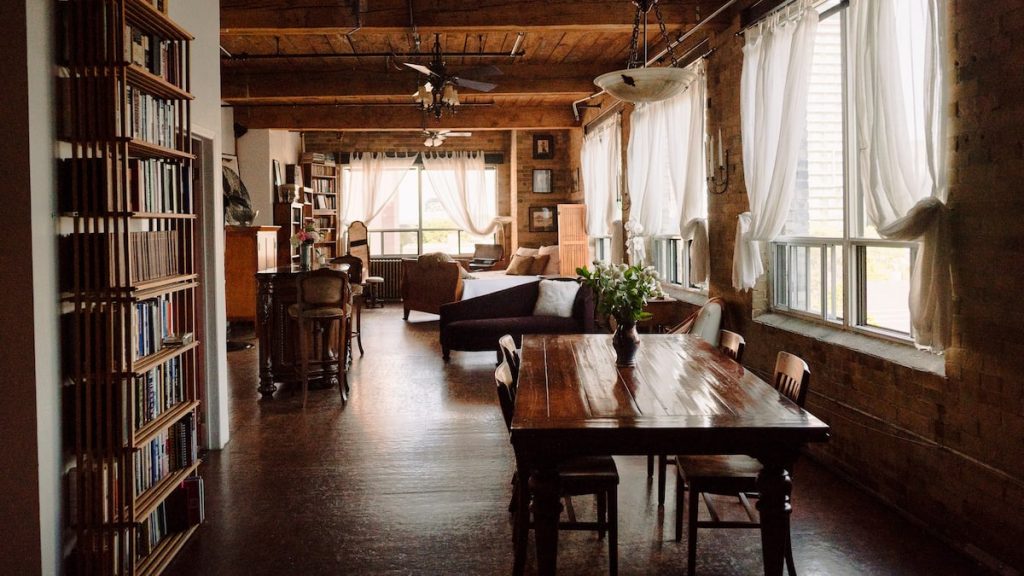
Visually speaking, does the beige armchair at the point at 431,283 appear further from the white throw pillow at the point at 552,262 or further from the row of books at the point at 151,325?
the row of books at the point at 151,325

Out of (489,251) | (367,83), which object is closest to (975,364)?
(367,83)

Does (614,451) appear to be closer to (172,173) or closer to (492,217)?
(172,173)

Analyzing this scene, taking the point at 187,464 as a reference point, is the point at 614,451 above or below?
above

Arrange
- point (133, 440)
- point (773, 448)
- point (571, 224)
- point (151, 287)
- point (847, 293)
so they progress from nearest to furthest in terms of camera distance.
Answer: point (773, 448) < point (133, 440) < point (151, 287) < point (847, 293) < point (571, 224)

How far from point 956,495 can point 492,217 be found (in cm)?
1162

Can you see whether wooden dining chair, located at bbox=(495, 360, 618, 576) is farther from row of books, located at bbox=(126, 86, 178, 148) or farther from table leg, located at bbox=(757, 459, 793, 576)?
row of books, located at bbox=(126, 86, 178, 148)

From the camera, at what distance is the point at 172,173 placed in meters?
3.38

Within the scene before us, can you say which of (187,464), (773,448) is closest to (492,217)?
(187,464)

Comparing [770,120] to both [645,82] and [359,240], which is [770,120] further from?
[359,240]

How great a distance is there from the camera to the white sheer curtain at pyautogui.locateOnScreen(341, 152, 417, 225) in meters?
14.2

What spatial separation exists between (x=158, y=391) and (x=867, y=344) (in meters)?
3.61

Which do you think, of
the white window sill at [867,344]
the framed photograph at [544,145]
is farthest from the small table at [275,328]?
the framed photograph at [544,145]

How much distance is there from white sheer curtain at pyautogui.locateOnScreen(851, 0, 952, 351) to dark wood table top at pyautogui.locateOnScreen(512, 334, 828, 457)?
911 millimetres

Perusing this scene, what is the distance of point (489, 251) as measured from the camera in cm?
Result: 1392
